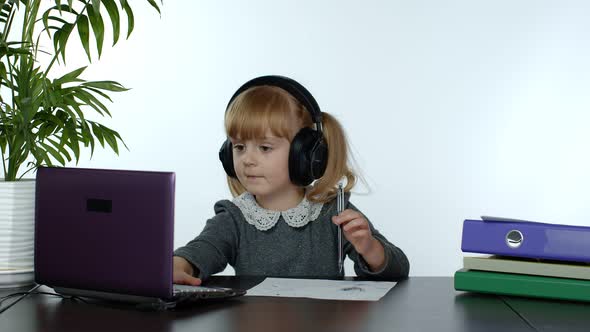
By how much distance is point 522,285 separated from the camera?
123 cm

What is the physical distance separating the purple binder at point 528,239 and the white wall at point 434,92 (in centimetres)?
241

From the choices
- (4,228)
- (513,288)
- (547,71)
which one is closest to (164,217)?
(4,228)

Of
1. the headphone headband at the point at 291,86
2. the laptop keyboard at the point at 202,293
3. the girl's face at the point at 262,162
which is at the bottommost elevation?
the laptop keyboard at the point at 202,293

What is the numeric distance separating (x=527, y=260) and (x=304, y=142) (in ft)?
1.95

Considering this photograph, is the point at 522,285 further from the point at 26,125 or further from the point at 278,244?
the point at 26,125

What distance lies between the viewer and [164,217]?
1150 millimetres

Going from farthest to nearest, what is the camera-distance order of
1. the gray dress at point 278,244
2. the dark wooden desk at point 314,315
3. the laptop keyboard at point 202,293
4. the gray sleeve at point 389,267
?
the gray dress at point 278,244
the gray sleeve at point 389,267
the laptop keyboard at point 202,293
the dark wooden desk at point 314,315

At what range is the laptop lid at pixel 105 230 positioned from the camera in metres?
1.16

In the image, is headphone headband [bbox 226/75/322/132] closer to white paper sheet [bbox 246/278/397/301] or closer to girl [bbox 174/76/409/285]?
girl [bbox 174/76/409/285]

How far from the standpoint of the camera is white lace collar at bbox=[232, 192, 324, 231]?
183 cm

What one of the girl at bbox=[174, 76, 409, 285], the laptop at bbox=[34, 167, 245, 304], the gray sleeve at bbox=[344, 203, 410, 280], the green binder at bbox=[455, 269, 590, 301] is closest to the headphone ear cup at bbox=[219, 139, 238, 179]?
the girl at bbox=[174, 76, 409, 285]

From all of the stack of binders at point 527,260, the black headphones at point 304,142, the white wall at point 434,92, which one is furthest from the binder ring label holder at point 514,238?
the white wall at point 434,92

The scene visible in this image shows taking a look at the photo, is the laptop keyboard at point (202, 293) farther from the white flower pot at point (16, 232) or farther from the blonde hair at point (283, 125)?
the blonde hair at point (283, 125)

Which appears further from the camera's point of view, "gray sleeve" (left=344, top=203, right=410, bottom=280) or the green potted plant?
"gray sleeve" (left=344, top=203, right=410, bottom=280)
